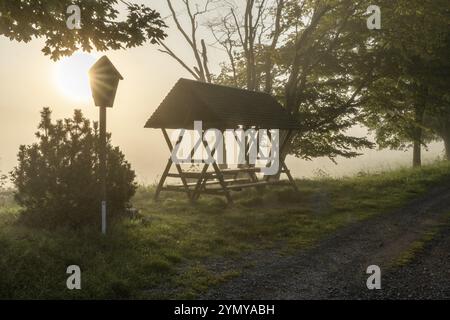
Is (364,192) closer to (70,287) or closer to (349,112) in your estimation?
(349,112)

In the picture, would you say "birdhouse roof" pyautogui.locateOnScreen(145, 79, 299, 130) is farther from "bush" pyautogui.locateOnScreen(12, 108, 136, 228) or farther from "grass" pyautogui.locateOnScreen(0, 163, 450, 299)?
"bush" pyautogui.locateOnScreen(12, 108, 136, 228)

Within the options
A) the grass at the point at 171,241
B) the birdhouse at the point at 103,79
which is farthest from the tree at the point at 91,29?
the grass at the point at 171,241

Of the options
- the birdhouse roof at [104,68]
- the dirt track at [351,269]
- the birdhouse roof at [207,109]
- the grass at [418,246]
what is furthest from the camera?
the birdhouse roof at [207,109]

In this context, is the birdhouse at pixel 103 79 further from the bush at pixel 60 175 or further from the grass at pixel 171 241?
the grass at pixel 171 241

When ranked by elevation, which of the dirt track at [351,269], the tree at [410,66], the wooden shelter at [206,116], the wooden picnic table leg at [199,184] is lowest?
the dirt track at [351,269]

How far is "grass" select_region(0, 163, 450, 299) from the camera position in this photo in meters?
7.03

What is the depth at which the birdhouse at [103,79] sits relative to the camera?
32.8ft

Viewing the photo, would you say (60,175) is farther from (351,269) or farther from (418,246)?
(418,246)

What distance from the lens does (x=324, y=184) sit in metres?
20.0

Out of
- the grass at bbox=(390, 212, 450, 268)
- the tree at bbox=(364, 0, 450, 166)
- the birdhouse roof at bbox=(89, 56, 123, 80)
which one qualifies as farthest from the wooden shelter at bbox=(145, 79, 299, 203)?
the tree at bbox=(364, 0, 450, 166)

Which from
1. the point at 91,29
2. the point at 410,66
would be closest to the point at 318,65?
the point at 410,66

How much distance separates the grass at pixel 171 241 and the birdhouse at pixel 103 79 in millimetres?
2838

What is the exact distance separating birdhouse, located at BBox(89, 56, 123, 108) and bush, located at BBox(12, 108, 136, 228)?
137cm

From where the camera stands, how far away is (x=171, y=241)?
995cm
